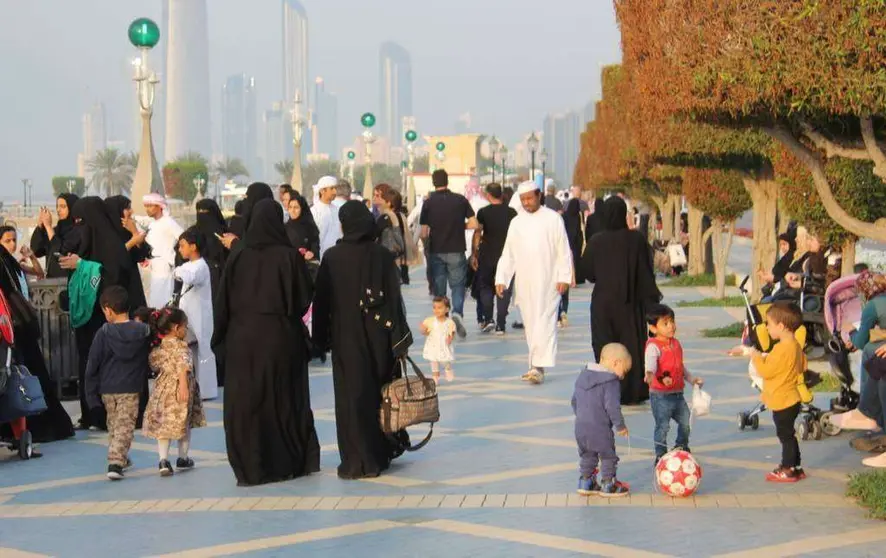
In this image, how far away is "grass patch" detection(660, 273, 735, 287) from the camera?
3111 cm

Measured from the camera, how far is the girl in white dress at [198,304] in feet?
45.1

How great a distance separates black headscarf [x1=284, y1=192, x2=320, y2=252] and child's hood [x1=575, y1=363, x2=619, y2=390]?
25.1 feet

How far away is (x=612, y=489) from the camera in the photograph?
9094 millimetres

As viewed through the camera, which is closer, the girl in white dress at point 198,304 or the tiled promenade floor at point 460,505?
the tiled promenade floor at point 460,505

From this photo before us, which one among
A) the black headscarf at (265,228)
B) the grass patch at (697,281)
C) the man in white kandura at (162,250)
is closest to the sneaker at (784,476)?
the black headscarf at (265,228)

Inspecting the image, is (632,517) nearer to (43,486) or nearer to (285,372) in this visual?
(285,372)

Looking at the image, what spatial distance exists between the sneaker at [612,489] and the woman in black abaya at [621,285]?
3.76 meters

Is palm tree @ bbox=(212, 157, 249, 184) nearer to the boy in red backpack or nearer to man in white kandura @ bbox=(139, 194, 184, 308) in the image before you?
man in white kandura @ bbox=(139, 194, 184, 308)

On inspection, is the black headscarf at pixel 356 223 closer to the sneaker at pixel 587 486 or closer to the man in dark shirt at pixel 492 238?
the sneaker at pixel 587 486

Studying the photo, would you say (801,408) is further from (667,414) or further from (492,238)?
(492,238)

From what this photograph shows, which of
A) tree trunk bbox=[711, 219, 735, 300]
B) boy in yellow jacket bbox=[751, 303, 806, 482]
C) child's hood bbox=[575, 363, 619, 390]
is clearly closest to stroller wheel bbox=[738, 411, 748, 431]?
boy in yellow jacket bbox=[751, 303, 806, 482]

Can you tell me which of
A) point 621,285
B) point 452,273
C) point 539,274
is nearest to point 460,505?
point 621,285

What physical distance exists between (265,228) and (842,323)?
3.99 metres

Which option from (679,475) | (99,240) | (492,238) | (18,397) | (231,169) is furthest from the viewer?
(231,169)
